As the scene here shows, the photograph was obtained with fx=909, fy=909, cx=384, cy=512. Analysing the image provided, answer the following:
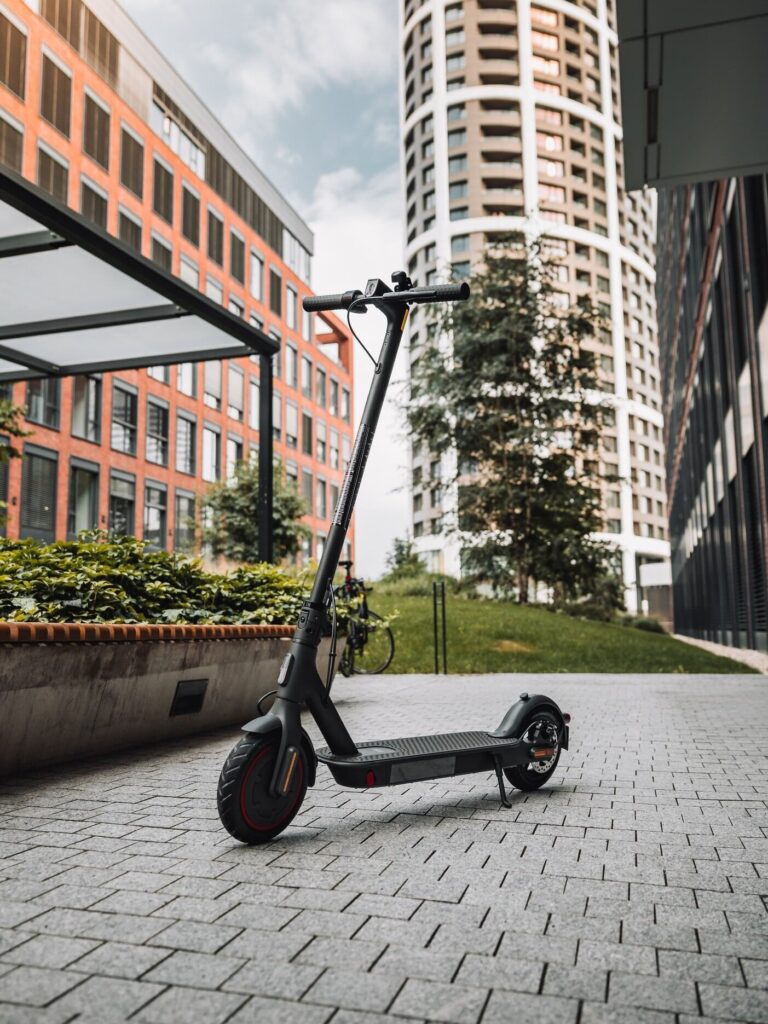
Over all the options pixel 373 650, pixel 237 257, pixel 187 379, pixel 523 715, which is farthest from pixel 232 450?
pixel 523 715

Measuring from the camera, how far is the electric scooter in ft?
11.9

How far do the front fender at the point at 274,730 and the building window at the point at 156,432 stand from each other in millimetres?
34726

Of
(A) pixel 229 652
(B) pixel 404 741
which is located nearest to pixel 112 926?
(B) pixel 404 741

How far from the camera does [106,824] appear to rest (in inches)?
160

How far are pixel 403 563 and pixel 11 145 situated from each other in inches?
853

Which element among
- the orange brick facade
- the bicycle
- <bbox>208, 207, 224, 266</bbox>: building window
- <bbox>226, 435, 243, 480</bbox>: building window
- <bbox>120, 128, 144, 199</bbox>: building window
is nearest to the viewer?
the bicycle

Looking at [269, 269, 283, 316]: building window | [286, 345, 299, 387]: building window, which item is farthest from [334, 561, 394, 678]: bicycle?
[286, 345, 299, 387]: building window

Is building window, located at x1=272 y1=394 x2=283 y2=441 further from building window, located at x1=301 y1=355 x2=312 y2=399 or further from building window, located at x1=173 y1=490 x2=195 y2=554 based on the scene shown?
building window, located at x1=173 y1=490 x2=195 y2=554

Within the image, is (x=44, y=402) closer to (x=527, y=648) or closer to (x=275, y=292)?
(x=527, y=648)

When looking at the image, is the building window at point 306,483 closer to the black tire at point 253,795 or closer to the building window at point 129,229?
the building window at point 129,229

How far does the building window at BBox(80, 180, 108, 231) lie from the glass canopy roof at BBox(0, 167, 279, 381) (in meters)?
24.8

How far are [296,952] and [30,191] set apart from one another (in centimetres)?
662

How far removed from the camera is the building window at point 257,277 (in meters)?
50.0

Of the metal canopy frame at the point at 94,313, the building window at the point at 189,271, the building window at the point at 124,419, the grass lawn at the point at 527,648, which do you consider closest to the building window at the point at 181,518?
the building window at the point at 124,419
